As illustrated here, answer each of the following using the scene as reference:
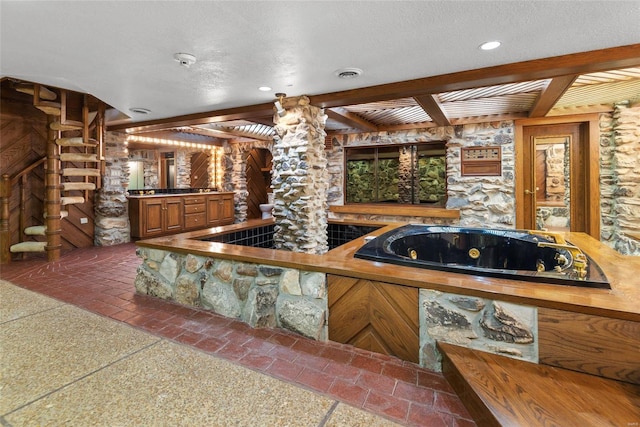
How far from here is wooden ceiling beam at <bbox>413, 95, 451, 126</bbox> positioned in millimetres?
3637

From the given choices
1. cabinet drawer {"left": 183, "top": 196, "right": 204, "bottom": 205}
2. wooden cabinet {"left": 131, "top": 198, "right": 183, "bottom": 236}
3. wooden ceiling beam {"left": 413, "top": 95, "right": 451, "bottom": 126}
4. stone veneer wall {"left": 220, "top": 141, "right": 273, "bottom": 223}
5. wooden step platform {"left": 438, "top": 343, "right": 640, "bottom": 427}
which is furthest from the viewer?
stone veneer wall {"left": 220, "top": 141, "right": 273, "bottom": 223}

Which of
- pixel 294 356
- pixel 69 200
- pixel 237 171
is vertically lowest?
pixel 294 356

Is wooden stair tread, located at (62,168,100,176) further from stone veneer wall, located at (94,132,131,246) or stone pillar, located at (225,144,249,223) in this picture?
stone pillar, located at (225,144,249,223)

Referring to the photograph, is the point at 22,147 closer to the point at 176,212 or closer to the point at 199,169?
the point at 176,212

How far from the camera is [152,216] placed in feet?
18.9

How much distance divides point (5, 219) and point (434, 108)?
226 inches

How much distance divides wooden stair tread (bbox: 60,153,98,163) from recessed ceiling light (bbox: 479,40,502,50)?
16.4 feet

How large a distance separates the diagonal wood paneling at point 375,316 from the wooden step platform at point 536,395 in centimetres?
28

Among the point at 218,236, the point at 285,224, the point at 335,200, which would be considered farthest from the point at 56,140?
the point at 335,200

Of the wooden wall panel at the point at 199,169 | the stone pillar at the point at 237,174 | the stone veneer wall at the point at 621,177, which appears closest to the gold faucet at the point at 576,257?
the stone veneer wall at the point at 621,177

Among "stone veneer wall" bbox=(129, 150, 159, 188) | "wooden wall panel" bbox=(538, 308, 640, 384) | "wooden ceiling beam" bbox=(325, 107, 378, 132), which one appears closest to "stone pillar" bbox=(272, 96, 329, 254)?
"wooden ceiling beam" bbox=(325, 107, 378, 132)

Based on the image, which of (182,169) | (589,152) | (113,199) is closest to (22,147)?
(113,199)

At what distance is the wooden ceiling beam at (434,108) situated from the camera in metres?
3.64

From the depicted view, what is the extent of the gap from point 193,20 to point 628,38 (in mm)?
3046
